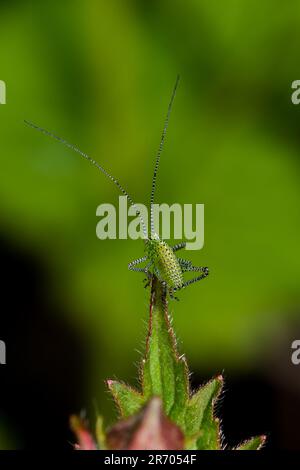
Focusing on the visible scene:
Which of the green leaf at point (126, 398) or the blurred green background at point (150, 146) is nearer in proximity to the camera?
the green leaf at point (126, 398)

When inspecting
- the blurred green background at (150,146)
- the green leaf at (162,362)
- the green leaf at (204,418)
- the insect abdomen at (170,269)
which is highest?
the blurred green background at (150,146)

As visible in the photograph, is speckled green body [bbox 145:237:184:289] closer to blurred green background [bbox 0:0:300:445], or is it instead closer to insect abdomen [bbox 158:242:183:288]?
insect abdomen [bbox 158:242:183:288]

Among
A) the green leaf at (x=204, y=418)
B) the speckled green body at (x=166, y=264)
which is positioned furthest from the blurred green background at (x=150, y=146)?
the green leaf at (x=204, y=418)

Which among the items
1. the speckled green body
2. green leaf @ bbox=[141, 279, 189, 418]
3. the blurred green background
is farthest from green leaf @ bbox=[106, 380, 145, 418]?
the blurred green background

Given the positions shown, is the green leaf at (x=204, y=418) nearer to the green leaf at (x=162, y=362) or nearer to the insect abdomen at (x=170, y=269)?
the green leaf at (x=162, y=362)

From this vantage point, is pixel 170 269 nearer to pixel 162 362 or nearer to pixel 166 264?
pixel 166 264

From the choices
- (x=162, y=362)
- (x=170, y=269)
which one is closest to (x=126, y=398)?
(x=162, y=362)
